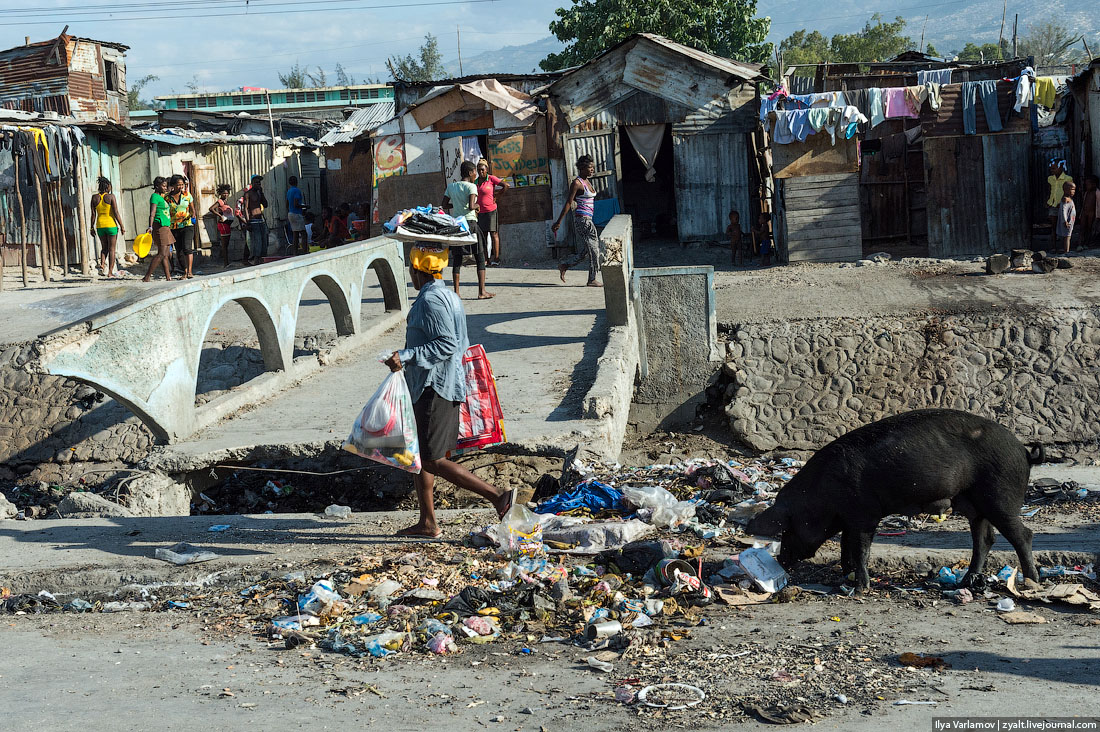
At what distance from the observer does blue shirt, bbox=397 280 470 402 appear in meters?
5.16

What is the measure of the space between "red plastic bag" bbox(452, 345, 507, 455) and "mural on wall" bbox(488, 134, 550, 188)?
12.7m

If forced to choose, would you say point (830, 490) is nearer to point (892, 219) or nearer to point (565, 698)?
point (565, 698)

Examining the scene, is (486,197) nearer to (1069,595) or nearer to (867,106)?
(867,106)

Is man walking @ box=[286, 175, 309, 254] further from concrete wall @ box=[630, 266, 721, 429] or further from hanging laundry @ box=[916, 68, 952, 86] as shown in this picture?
hanging laundry @ box=[916, 68, 952, 86]

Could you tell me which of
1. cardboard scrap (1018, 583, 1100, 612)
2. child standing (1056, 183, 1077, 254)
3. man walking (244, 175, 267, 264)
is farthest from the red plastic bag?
man walking (244, 175, 267, 264)

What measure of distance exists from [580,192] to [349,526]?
7.63 m

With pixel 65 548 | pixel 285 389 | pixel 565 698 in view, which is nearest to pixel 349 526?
pixel 65 548

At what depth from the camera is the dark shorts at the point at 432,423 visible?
5.24 metres

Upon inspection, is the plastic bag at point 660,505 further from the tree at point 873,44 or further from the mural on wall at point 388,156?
the tree at point 873,44

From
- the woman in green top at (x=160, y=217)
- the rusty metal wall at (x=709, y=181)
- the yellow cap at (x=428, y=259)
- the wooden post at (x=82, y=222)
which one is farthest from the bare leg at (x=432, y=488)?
the wooden post at (x=82, y=222)

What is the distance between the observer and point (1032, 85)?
16141mm

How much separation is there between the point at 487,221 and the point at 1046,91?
1090 cm

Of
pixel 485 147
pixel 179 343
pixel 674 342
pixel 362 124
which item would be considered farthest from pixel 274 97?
pixel 179 343

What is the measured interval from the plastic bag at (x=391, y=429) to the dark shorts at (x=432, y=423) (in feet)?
0.53
